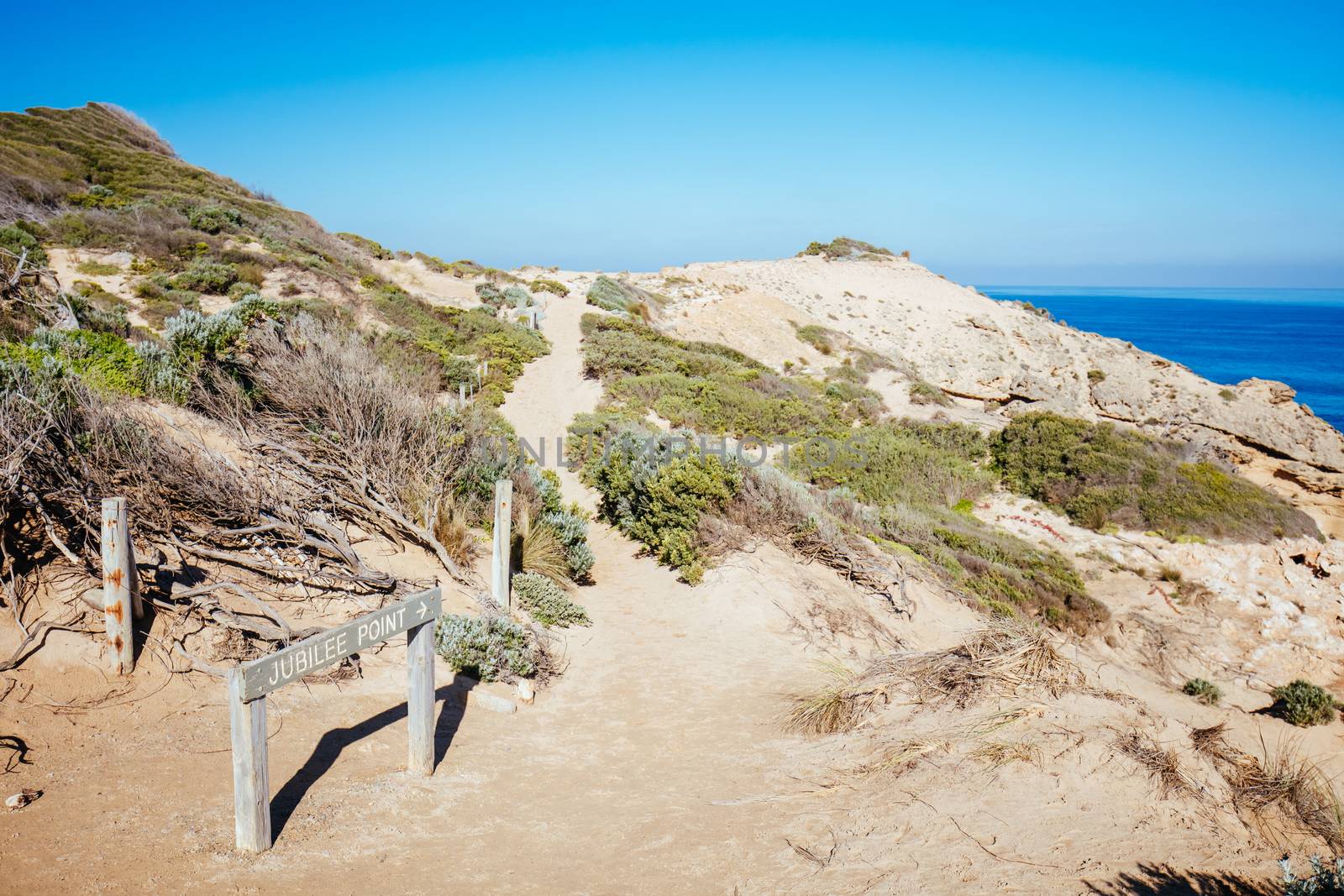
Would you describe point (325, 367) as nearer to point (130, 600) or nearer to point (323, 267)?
point (130, 600)

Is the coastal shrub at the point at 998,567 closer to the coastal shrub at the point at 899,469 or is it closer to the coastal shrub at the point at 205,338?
the coastal shrub at the point at 899,469

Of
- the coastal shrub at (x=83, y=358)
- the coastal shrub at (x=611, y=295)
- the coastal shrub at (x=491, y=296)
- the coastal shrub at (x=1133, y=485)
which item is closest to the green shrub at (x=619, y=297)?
the coastal shrub at (x=611, y=295)

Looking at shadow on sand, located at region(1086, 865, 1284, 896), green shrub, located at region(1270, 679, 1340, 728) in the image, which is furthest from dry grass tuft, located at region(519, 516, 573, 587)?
green shrub, located at region(1270, 679, 1340, 728)

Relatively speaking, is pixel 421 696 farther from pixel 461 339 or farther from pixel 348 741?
pixel 461 339

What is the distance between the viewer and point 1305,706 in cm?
936

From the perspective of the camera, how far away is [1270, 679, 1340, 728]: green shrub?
930 cm

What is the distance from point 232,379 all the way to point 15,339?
297cm

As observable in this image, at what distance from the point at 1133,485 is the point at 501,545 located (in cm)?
1393

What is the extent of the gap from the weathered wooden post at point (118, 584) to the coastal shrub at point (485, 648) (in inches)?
98.4

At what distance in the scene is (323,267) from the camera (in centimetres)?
2447

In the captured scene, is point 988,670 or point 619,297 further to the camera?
point 619,297

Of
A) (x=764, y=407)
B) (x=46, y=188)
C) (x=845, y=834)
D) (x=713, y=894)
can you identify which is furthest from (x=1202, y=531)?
(x=46, y=188)

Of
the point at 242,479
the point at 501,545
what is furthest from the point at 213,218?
the point at 501,545

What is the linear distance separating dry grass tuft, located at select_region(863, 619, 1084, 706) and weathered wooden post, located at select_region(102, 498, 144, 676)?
6385mm
